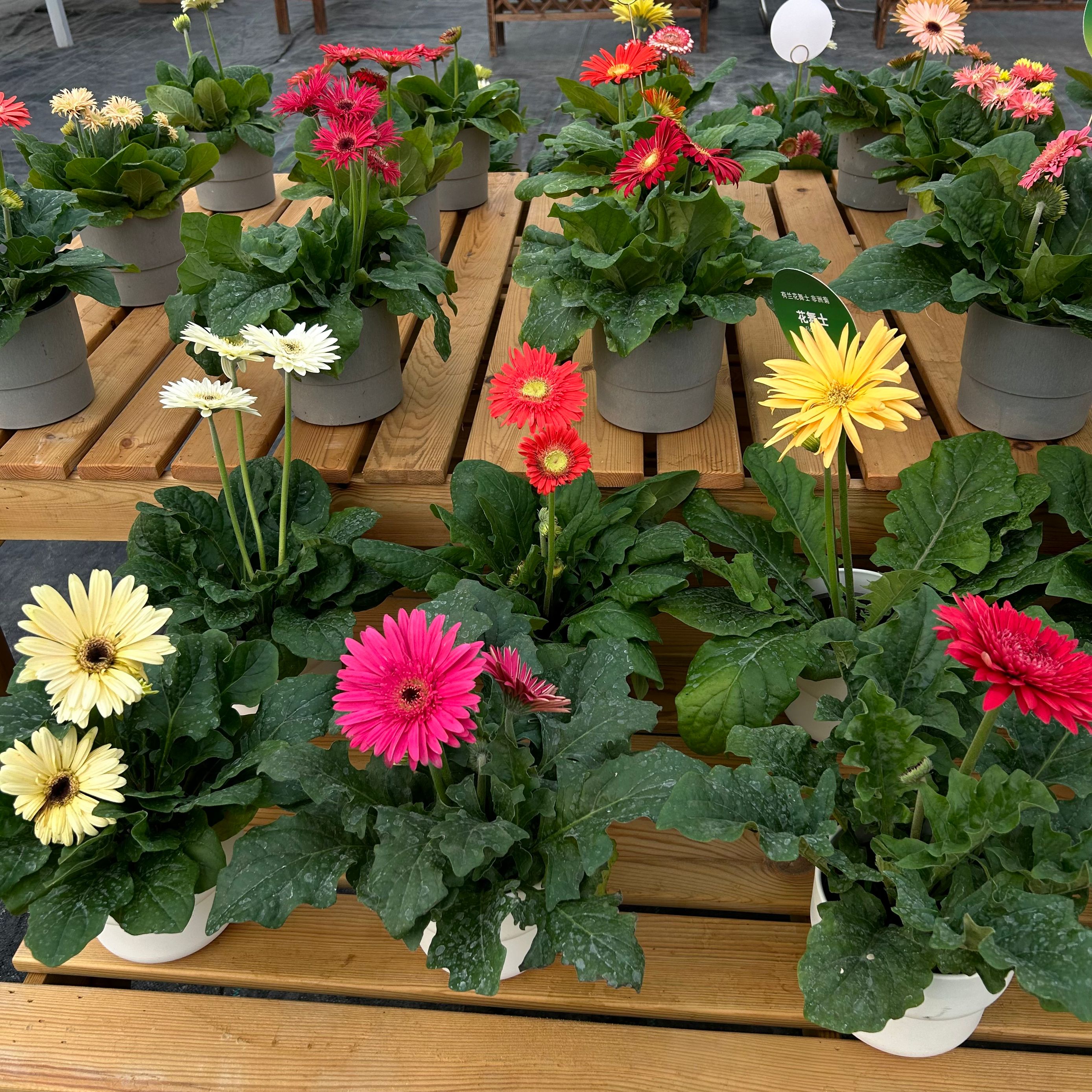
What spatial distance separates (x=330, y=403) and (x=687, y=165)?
71 centimetres

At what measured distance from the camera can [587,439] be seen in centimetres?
167

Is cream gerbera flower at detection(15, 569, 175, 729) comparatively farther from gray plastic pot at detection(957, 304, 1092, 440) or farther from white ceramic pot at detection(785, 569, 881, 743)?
gray plastic pot at detection(957, 304, 1092, 440)

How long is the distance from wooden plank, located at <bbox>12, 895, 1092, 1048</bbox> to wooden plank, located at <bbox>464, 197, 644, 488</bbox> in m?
0.68

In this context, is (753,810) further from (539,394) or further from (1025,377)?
(1025,377)

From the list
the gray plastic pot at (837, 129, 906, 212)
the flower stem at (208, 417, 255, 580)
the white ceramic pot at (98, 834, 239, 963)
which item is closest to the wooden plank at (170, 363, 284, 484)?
the flower stem at (208, 417, 255, 580)

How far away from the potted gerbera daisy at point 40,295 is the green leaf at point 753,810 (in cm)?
126

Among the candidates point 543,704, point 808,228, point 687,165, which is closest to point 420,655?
point 543,704

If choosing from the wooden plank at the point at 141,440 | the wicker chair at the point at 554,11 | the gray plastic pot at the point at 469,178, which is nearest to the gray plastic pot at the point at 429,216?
the gray plastic pot at the point at 469,178

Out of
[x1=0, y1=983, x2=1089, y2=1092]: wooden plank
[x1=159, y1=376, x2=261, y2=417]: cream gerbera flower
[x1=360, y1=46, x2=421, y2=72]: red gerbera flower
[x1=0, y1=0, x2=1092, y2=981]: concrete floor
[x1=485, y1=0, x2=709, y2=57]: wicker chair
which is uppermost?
[x1=360, y1=46, x2=421, y2=72]: red gerbera flower

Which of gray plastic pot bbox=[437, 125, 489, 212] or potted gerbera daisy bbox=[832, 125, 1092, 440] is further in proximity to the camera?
gray plastic pot bbox=[437, 125, 489, 212]

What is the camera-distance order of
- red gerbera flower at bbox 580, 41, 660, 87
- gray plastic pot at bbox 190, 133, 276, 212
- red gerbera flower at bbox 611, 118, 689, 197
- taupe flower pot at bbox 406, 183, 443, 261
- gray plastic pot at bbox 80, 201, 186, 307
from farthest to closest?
gray plastic pot at bbox 190, 133, 276, 212 → taupe flower pot at bbox 406, 183, 443, 261 → gray plastic pot at bbox 80, 201, 186, 307 → red gerbera flower at bbox 580, 41, 660, 87 → red gerbera flower at bbox 611, 118, 689, 197

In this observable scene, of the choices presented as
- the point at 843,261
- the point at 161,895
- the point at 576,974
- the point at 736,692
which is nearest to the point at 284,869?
the point at 161,895

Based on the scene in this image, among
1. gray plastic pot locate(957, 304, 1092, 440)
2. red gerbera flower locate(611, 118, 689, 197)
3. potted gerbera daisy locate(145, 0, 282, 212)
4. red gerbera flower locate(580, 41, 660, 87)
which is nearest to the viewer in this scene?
red gerbera flower locate(611, 118, 689, 197)

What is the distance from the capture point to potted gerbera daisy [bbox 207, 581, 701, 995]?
3.16ft
